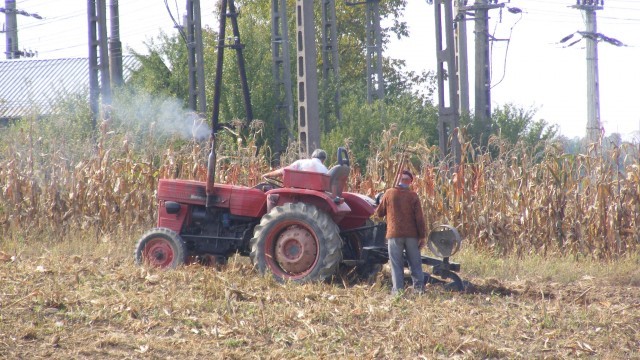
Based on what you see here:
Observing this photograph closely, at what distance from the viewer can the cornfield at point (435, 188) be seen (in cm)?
1359

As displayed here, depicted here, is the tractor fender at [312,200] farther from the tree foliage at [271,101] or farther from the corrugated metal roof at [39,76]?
the corrugated metal roof at [39,76]

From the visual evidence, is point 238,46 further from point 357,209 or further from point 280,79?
point 357,209

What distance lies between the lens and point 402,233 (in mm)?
10312

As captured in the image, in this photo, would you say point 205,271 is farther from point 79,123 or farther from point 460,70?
point 460,70

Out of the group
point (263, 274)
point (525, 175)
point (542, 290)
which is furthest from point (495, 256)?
point (263, 274)

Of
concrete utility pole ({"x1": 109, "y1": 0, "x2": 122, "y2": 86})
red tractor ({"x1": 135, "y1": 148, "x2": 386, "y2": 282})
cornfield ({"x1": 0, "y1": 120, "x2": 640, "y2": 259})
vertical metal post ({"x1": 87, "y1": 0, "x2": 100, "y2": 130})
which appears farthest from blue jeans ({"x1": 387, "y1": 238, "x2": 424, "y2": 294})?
concrete utility pole ({"x1": 109, "y1": 0, "x2": 122, "y2": 86})

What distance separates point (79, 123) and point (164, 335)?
19202 mm

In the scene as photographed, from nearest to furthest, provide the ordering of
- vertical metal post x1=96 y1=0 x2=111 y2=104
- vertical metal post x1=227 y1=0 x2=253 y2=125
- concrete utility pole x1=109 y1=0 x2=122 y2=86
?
vertical metal post x1=227 y1=0 x2=253 y2=125 → vertical metal post x1=96 y1=0 x2=111 y2=104 → concrete utility pole x1=109 y1=0 x2=122 y2=86

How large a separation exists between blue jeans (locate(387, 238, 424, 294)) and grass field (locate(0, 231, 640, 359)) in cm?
18

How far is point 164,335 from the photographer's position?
8.13 m

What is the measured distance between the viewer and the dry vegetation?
7.98 metres

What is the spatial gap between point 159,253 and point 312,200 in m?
2.10

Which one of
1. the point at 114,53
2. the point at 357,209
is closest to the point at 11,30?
the point at 114,53

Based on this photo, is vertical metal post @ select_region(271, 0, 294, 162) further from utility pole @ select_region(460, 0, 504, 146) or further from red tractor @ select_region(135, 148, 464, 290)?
red tractor @ select_region(135, 148, 464, 290)
